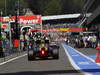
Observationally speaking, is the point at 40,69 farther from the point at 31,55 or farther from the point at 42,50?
the point at 31,55

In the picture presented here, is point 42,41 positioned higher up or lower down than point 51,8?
lower down

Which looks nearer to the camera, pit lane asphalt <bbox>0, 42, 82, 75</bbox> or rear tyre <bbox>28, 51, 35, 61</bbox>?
pit lane asphalt <bbox>0, 42, 82, 75</bbox>

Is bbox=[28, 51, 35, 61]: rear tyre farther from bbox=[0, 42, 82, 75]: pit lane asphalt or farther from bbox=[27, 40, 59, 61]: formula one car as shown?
bbox=[0, 42, 82, 75]: pit lane asphalt

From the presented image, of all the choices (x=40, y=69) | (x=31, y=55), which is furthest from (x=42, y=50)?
(x=40, y=69)

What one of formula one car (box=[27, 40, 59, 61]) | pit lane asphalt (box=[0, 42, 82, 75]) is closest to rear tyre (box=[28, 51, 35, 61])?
formula one car (box=[27, 40, 59, 61])

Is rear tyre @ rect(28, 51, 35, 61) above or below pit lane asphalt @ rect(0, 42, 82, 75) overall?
above

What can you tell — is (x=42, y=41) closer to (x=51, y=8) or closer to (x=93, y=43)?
(x=93, y=43)

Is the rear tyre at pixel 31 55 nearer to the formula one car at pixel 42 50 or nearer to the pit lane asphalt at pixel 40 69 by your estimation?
the formula one car at pixel 42 50

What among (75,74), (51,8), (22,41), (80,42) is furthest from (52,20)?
(75,74)

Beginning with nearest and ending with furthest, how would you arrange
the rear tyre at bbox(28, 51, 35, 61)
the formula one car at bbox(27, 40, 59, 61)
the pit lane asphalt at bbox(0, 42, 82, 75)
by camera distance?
the pit lane asphalt at bbox(0, 42, 82, 75)
the formula one car at bbox(27, 40, 59, 61)
the rear tyre at bbox(28, 51, 35, 61)

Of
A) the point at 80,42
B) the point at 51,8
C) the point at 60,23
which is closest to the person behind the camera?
the point at 80,42

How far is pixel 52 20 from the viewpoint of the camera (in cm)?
15700

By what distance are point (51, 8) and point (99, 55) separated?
169 meters

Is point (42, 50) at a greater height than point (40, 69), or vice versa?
point (42, 50)
